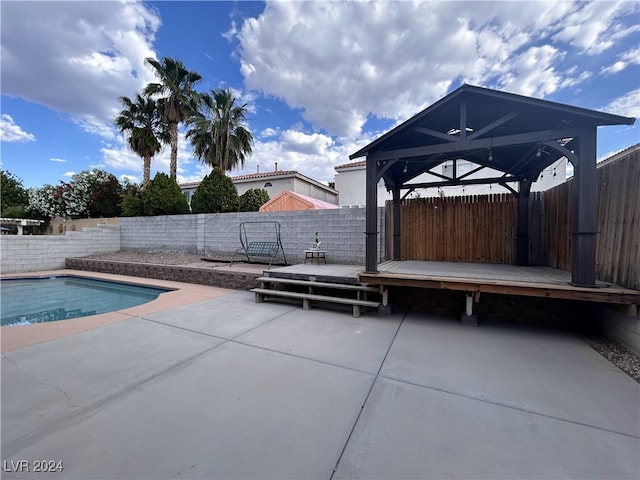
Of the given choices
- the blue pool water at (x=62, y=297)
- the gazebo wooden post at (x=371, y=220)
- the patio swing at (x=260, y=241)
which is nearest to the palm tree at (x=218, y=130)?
the patio swing at (x=260, y=241)

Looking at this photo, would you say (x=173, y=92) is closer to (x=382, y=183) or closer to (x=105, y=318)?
(x=382, y=183)

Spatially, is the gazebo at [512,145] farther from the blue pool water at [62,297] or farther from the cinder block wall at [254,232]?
the blue pool water at [62,297]

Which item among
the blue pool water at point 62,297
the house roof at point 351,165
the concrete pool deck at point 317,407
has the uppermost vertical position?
the house roof at point 351,165

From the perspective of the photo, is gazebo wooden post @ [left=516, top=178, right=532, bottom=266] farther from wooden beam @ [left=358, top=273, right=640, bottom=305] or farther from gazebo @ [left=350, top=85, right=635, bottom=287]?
wooden beam @ [left=358, top=273, right=640, bottom=305]

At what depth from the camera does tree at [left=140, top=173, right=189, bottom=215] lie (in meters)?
11.0

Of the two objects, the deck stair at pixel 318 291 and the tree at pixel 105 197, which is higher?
the tree at pixel 105 197

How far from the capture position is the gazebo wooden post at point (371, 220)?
14.3ft

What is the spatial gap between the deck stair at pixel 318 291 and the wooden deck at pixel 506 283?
0.33 metres

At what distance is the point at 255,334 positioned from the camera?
3488mm

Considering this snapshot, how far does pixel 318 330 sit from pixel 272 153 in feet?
51.7

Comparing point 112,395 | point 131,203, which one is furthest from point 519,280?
point 131,203

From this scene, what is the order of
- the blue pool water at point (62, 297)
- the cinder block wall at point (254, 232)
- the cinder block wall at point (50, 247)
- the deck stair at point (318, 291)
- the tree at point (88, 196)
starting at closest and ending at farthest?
the deck stair at point (318, 291) → the blue pool water at point (62, 297) → the cinder block wall at point (254, 232) → the cinder block wall at point (50, 247) → the tree at point (88, 196)

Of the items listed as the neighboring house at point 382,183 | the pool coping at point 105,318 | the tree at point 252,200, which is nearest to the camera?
the pool coping at point 105,318

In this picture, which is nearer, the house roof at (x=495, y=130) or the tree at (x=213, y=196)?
the house roof at (x=495, y=130)
